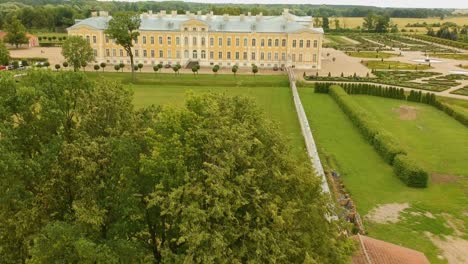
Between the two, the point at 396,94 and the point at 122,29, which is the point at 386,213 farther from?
the point at 122,29

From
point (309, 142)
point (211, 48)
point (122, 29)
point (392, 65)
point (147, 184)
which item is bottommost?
point (309, 142)

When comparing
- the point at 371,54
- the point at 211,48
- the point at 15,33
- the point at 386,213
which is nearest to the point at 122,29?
the point at 211,48

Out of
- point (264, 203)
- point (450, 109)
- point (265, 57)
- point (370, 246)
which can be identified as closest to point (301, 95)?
point (450, 109)

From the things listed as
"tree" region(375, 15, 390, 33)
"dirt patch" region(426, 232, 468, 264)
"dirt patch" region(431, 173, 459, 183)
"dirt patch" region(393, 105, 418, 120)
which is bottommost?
"dirt patch" region(426, 232, 468, 264)

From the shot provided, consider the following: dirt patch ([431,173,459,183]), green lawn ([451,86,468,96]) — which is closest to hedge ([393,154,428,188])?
dirt patch ([431,173,459,183])

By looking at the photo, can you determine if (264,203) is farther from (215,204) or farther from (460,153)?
(460,153)

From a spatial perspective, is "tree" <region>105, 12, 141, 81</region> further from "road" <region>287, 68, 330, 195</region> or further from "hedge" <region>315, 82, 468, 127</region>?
"hedge" <region>315, 82, 468, 127</region>
